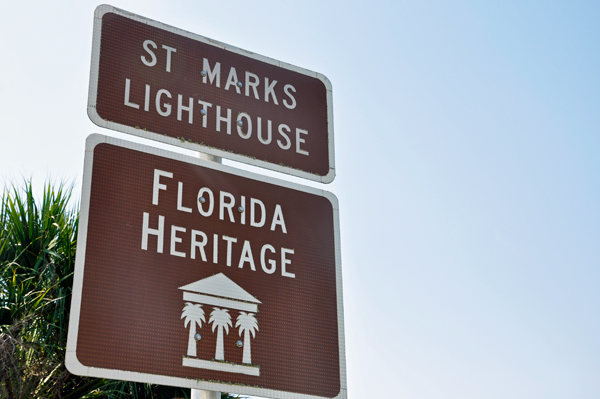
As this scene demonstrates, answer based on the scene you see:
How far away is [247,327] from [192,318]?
19 centimetres

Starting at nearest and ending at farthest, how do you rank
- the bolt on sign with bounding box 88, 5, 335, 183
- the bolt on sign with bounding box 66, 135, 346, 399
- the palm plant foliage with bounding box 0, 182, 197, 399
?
the bolt on sign with bounding box 66, 135, 346, 399, the bolt on sign with bounding box 88, 5, 335, 183, the palm plant foliage with bounding box 0, 182, 197, 399

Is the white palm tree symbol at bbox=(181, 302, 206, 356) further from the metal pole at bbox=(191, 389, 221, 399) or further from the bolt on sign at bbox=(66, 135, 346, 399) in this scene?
the metal pole at bbox=(191, 389, 221, 399)

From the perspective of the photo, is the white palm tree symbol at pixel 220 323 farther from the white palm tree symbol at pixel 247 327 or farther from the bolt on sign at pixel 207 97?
the bolt on sign at pixel 207 97

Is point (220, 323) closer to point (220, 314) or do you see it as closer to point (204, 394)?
point (220, 314)

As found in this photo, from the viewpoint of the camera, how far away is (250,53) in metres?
2.97

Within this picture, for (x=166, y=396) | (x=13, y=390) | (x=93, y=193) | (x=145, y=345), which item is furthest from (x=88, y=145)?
(x=166, y=396)

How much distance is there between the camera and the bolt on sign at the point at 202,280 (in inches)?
83.3

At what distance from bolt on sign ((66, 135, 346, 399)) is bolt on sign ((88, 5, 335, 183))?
138 millimetres

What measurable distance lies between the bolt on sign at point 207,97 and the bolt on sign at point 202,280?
14 cm

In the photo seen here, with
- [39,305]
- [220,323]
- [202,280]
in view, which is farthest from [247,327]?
[39,305]

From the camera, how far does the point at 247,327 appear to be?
7.63 ft

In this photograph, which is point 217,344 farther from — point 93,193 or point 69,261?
point 69,261

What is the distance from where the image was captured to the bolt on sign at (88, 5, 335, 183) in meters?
2.54

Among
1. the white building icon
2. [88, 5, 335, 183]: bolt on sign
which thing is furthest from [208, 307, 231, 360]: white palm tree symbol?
[88, 5, 335, 183]: bolt on sign
